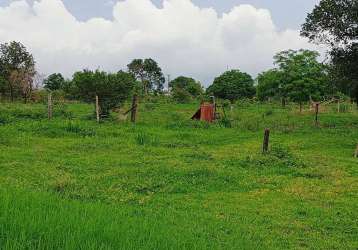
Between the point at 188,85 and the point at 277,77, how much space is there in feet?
109

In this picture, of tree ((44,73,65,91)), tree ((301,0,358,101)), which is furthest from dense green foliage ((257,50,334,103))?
tree ((44,73,65,91))

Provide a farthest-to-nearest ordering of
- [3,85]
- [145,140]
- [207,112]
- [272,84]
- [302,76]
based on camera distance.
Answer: [272,84] < [3,85] < [302,76] < [207,112] < [145,140]

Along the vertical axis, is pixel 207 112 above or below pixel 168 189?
above

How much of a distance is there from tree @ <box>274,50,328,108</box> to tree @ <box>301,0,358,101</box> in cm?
1173

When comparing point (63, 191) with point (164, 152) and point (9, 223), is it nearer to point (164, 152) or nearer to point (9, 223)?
point (9, 223)

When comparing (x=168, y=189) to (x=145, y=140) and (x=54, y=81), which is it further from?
(x=54, y=81)

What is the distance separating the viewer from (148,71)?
3046 inches

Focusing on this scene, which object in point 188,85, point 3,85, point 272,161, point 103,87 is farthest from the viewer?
point 188,85

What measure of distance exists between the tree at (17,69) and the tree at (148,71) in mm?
29904

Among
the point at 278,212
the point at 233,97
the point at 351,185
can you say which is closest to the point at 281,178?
the point at 351,185

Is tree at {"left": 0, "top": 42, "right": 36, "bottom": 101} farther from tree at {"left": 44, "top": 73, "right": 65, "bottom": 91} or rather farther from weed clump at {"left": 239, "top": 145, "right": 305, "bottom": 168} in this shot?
weed clump at {"left": 239, "top": 145, "right": 305, "bottom": 168}

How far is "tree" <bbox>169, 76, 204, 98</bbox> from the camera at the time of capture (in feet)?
224

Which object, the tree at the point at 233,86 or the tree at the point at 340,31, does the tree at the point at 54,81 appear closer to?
the tree at the point at 233,86

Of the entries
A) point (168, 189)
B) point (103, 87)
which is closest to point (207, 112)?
point (103, 87)
